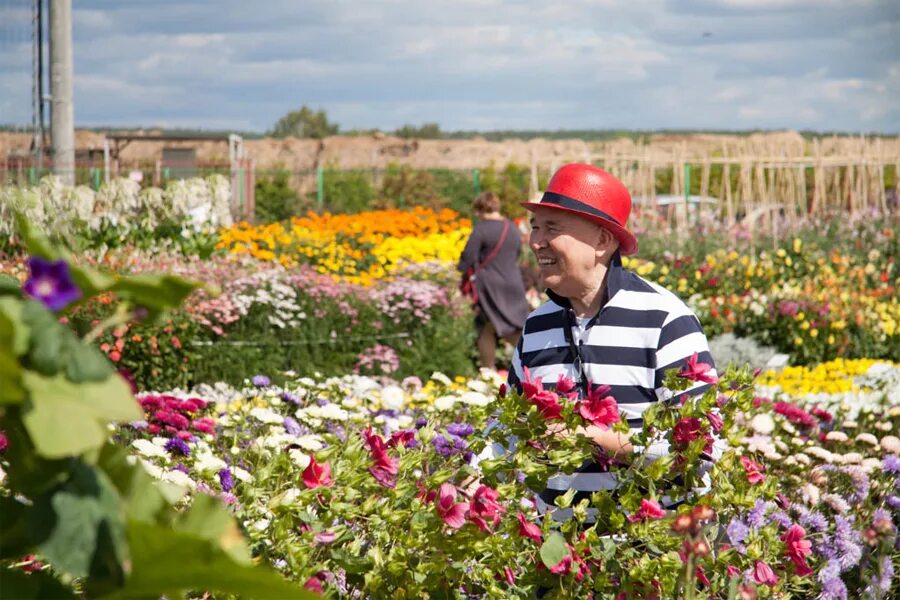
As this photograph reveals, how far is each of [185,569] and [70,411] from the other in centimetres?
18

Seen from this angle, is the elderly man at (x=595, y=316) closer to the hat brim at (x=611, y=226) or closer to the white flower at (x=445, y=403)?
the hat brim at (x=611, y=226)

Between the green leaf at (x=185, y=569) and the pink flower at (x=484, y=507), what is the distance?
37.7 inches

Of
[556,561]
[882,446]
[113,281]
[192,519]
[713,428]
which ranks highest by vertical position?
[113,281]

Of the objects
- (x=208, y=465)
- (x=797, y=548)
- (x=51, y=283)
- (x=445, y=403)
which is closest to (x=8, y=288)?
(x=51, y=283)

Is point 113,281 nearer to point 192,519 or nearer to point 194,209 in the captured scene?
point 192,519

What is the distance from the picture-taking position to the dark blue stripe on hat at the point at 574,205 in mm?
2643

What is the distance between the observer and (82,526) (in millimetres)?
922

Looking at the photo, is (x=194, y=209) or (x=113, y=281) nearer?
(x=113, y=281)

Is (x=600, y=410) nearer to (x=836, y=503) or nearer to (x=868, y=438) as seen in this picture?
(x=836, y=503)

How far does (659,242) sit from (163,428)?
9.31 metres

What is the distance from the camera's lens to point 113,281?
94 cm

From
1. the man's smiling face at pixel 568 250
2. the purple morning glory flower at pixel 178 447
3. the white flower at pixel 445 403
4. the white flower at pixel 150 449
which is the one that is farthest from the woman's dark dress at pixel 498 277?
the man's smiling face at pixel 568 250

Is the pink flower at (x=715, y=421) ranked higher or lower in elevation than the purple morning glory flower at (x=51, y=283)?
lower

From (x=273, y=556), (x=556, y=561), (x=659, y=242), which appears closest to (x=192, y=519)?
(x=273, y=556)
